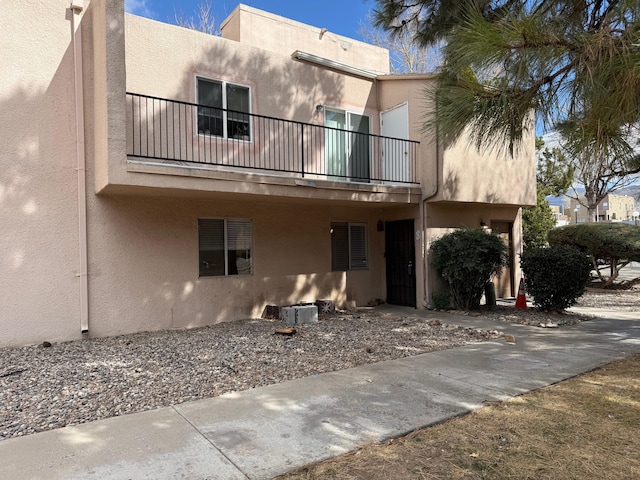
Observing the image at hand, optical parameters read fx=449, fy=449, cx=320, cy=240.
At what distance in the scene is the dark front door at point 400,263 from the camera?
36.7 ft

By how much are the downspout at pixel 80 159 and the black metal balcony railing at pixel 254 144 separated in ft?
2.52

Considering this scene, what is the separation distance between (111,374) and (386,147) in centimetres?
818

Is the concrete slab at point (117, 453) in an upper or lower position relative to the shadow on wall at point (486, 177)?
lower

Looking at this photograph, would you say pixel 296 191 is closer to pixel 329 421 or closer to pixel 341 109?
pixel 341 109

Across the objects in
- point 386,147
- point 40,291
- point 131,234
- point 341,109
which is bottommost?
point 40,291

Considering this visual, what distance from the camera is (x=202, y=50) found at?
8.93 m

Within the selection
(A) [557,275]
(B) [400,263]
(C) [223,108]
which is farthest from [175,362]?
(A) [557,275]

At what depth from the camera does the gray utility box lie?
9.22 m

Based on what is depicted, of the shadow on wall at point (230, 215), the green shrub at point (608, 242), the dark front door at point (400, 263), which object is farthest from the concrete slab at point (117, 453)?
the green shrub at point (608, 242)

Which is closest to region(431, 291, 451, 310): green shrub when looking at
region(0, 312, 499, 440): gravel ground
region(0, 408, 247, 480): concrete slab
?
region(0, 312, 499, 440): gravel ground

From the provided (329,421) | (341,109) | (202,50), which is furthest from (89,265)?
(341,109)

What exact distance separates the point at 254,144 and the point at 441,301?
560cm

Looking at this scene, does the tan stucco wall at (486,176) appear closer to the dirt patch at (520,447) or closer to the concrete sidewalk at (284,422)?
the concrete sidewalk at (284,422)

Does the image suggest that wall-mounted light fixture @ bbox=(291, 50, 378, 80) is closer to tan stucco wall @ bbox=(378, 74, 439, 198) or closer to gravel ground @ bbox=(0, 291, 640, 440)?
tan stucco wall @ bbox=(378, 74, 439, 198)
